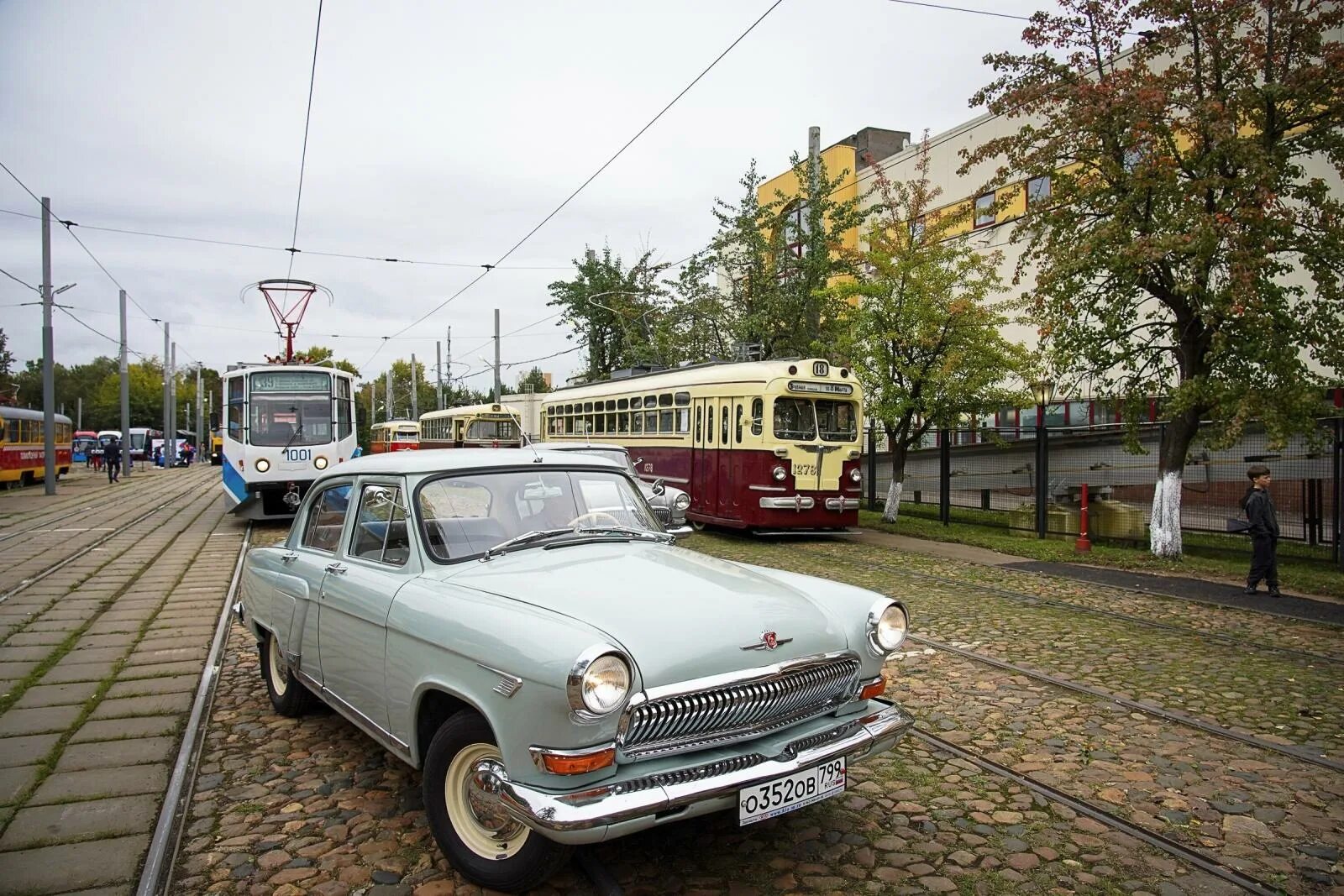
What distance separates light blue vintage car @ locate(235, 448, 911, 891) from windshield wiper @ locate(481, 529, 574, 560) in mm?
10

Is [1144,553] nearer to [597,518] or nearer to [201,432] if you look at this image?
[597,518]

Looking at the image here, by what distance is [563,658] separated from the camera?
300cm

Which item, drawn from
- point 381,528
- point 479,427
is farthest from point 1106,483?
point 479,427

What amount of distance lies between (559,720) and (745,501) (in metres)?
12.6

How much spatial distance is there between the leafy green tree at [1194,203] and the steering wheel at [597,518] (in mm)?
9959

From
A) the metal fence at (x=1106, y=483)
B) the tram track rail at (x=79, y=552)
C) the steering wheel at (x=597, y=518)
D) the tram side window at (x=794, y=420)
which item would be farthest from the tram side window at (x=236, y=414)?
the steering wheel at (x=597, y=518)

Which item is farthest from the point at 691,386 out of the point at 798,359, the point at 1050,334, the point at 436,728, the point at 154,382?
the point at 154,382

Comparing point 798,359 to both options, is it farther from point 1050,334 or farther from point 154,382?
point 154,382

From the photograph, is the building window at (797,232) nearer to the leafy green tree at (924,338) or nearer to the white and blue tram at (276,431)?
the leafy green tree at (924,338)

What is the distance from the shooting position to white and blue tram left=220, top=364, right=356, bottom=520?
16641 mm

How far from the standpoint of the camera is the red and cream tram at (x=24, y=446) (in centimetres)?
2848

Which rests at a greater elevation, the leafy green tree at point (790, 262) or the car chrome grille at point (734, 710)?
the leafy green tree at point (790, 262)

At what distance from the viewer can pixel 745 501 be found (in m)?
15.5

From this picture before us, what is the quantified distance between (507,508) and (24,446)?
111 feet
